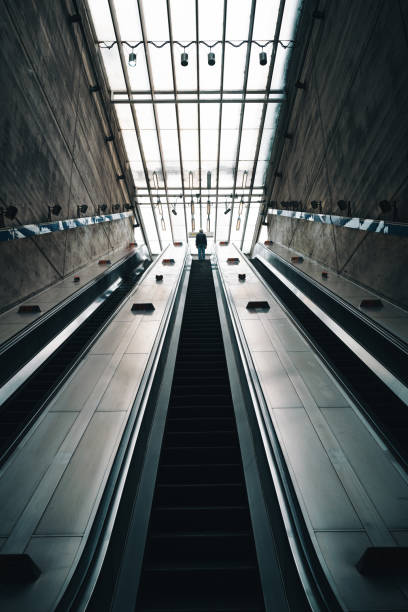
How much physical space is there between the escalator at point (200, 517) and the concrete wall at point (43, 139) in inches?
190

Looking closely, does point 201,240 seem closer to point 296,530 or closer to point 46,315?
point 46,315

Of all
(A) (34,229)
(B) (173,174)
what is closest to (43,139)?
(A) (34,229)

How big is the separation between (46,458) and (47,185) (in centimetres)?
779

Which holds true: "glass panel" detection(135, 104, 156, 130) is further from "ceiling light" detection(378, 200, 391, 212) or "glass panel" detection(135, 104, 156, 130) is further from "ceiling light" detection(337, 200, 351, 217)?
"ceiling light" detection(378, 200, 391, 212)

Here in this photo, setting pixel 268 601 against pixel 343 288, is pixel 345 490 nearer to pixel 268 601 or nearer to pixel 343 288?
pixel 268 601

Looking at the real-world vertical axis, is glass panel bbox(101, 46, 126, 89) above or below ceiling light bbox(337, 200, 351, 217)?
above

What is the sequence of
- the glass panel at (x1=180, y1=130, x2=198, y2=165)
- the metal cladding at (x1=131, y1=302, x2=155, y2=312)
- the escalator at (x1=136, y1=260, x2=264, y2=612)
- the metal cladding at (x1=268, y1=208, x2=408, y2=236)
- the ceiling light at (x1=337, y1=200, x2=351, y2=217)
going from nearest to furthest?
the escalator at (x1=136, y1=260, x2=264, y2=612), the metal cladding at (x1=268, y1=208, x2=408, y2=236), the metal cladding at (x1=131, y1=302, x2=155, y2=312), the ceiling light at (x1=337, y1=200, x2=351, y2=217), the glass panel at (x1=180, y1=130, x2=198, y2=165)

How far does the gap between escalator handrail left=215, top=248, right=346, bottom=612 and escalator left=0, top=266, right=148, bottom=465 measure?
2735 millimetres

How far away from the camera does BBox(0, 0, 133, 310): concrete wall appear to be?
6746mm

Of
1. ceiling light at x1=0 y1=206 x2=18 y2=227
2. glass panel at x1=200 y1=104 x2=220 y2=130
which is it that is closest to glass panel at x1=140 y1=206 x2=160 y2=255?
glass panel at x1=200 y1=104 x2=220 y2=130

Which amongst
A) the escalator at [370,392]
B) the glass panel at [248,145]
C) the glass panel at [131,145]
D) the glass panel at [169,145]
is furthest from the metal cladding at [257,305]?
the glass panel at [131,145]

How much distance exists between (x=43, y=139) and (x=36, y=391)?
23.4 ft

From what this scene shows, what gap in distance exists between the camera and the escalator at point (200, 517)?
232 cm

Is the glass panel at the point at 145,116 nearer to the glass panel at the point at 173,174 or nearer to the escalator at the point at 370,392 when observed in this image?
the glass panel at the point at 173,174
